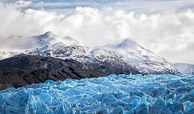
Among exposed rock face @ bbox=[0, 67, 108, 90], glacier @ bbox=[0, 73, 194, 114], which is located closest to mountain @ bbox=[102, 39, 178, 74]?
exposed rock face @ bbox=[0, 67, 108, 90]

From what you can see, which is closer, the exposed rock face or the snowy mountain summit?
the exposed rock face

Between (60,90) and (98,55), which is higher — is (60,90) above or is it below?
below

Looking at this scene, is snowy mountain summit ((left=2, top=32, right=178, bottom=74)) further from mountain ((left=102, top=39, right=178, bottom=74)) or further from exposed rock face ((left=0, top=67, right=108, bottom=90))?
exposed rock face ((left=0, top=67, right=108, bottom=90))

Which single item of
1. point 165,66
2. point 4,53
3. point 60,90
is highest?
point 4,53

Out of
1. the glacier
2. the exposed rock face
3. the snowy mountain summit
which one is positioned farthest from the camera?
the snowy mountain summit

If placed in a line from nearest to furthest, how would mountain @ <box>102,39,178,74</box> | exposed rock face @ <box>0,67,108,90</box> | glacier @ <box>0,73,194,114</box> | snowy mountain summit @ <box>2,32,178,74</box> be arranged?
glacier @ <box>0,73,194,114</box> < exposed rock face @ <box>0,67,108,90</box> < snowy mountain summit @ <box>2,32,178,74</box> < mountain @ <box>102,39,178,74</box>

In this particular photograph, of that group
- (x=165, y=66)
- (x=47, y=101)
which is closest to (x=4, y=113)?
(x=47, y=101)

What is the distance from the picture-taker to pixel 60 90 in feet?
45.3

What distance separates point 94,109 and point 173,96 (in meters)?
3.54

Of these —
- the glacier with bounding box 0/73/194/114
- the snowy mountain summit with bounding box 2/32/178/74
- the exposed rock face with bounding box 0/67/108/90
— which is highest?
the snowy mountain summit with bounding box 2/32/178/74

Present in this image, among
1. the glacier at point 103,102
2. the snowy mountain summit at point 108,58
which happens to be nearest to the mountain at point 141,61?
the snowy mountain summit at point 108,58

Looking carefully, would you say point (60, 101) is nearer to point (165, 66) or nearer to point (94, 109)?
point (94, 109)

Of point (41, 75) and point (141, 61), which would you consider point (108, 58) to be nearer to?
point (141, 61)

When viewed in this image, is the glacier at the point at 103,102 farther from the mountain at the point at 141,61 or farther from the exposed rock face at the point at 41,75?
the mountain at the point at 141,61
